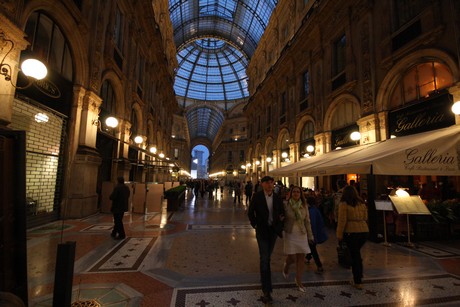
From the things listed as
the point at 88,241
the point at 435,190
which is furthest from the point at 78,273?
the point at 435,190

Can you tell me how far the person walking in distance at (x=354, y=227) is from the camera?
3.93 m

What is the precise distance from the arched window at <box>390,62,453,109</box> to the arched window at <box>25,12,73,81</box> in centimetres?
1327

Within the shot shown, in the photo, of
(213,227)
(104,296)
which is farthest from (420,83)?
(104,296)

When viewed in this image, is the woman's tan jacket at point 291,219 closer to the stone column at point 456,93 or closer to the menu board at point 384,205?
the menu board at point 384,205

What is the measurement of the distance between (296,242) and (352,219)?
108 centimetres

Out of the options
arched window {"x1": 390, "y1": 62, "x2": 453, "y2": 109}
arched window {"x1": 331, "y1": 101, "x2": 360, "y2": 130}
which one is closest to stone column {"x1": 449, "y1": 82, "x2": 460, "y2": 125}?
arched window {"x1": 390, "y1": 62, "x2": 453, "y2": 109}

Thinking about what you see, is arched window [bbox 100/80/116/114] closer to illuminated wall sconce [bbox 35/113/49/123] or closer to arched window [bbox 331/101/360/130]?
illuminated wall sconce [bbox 35/113/49/123]

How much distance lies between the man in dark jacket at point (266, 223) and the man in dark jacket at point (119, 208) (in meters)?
4.62

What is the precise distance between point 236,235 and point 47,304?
5.19 meters

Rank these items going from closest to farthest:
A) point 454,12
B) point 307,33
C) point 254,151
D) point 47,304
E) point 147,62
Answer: point 47,304, point 454,12, point 307,33, point 147,62, point 254,151

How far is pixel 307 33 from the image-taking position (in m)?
17.1

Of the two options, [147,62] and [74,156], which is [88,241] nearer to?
[74,156]

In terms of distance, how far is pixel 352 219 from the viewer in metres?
4.02

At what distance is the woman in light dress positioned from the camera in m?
3.76
